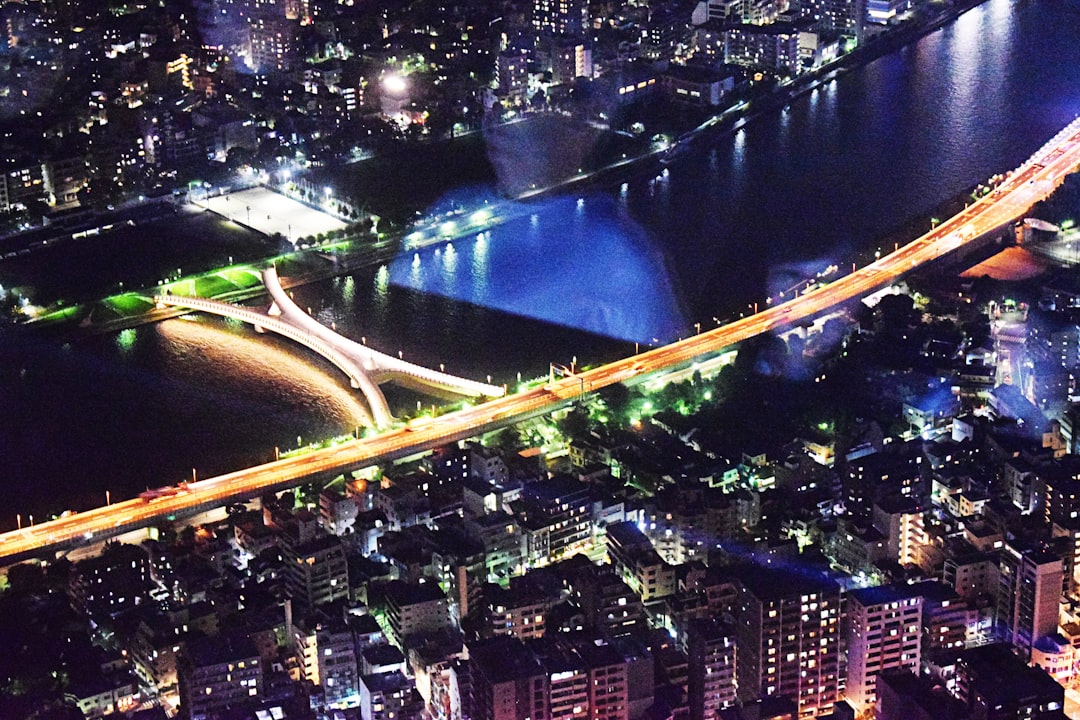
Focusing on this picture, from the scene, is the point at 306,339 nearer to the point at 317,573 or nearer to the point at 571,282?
the point at 571,282

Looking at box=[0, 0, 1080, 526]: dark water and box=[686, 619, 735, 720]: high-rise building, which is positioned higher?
box=[686, 619, 735, 720]: high-rise building

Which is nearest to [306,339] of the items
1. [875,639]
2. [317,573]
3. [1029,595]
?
[317,573]

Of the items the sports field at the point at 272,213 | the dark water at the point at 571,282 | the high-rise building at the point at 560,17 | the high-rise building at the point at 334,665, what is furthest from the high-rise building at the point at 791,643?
A: the high-rise building at the point at 560,17

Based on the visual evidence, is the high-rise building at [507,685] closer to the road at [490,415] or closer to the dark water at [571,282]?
the road at [490,415]

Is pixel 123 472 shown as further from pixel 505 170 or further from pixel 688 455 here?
pixel 505 170

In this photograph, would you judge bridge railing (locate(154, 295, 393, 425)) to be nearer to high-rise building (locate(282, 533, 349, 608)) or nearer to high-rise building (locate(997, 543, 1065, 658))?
high-rise building (locate(282, 533, 349, 608))

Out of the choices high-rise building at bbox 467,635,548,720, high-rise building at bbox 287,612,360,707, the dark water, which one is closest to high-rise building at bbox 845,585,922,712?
high-rise building at bbox 467,635,548,720
